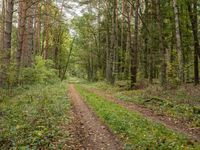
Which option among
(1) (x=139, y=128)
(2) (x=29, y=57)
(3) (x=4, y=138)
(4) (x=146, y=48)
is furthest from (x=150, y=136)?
(4) (x=146, y=48)

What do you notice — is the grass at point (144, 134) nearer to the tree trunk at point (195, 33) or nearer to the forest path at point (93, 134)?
the forest path at point (93, 134)

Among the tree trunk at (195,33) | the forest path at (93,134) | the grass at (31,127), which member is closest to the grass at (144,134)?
the forest path at (93,134)

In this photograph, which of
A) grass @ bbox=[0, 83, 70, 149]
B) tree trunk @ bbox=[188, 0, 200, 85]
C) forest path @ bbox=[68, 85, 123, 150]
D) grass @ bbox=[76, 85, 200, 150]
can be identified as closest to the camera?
grass @ bbox=[0, 83, 70, 149]

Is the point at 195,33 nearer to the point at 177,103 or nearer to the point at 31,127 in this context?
the point at 177,103

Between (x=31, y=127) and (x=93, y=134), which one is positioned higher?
(x=31, y=127)

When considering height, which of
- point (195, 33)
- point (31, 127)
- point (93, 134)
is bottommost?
point (93, 134)

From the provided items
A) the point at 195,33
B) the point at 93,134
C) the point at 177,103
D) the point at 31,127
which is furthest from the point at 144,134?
the point at 195,33

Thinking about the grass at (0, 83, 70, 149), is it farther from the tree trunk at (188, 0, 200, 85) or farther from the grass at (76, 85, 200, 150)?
the tree trunk at (188, 0, 200, 85)

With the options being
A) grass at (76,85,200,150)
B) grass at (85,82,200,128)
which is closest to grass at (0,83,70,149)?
grass at (76,85,200,150)

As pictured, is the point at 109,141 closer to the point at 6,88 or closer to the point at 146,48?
the point at 6,88

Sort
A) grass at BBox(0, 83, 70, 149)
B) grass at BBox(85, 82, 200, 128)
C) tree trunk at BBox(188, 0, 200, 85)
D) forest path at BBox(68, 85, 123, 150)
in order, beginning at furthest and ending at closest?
tree trunk at BBox(188, 0, 200, 85) → grass at BBox(85, 82, 200, 128) → forest path at BBox(68, 85, 123, 150) → grass at BBox(0, 83, 70, 149)

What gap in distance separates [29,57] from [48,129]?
1446 centimetres

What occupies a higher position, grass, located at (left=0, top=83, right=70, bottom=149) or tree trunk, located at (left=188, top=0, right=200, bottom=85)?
tree trunk, located at (left=188, top=0, right=200, bottom=85)

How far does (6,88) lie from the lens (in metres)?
15.0
